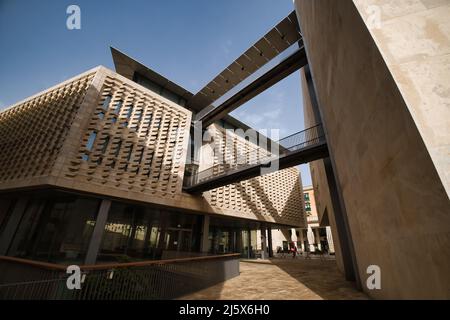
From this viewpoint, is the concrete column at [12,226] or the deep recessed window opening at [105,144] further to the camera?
the deep recessed window opening at [105,144]

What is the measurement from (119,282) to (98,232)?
23.0ft

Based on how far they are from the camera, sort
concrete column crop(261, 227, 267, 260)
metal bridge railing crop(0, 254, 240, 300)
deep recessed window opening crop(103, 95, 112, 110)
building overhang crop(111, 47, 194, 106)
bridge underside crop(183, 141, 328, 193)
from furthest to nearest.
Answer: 1. concrete column crop(261, 227, 267, 260)
2. building overhang crop(111, 47, 194, 106)
3. deep recessed window opening crop(103, 95, 112, 110)
4. bridge underside crop(183, 141, 328, 193)
5. metal bridge railing crop(0, 254, 240, 300)

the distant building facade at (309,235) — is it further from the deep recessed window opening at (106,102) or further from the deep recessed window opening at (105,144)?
the deep recessed window opening at (106,102)

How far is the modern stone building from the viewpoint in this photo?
2.63 m

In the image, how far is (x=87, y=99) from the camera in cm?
1126

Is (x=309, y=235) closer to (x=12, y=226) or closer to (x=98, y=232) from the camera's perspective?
(x=98, y=232)

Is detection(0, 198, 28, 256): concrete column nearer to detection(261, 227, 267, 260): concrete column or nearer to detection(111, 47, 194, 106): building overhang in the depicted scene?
detection(111, 47, 194, 106): building overhang

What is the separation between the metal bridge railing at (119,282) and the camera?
157 inches

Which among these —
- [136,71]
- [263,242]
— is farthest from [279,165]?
[136,71]

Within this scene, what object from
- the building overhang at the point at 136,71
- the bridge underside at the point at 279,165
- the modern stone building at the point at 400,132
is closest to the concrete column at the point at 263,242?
the bridge underside at the point at 279,165

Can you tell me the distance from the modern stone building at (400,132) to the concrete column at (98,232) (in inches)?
469

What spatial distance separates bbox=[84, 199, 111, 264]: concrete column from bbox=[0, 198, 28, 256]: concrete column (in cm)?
505

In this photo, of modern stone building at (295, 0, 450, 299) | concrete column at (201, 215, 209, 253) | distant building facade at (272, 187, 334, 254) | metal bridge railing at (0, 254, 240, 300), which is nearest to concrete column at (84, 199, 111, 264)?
metal bridge railing at (0, 254, 240, 300)

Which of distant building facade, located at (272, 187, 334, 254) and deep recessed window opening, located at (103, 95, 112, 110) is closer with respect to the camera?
deep recessed window opening, located at (103, 95, 112, 110)
